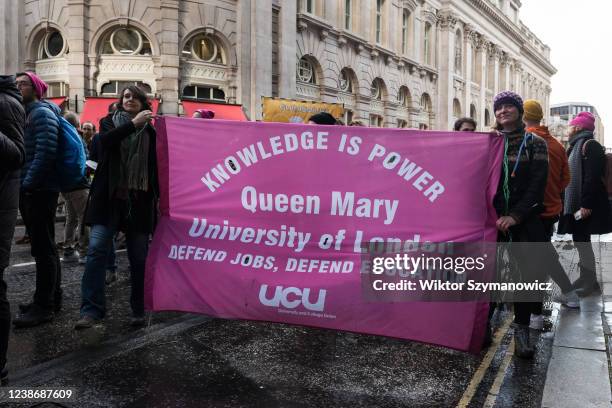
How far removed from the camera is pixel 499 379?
13.0 feet

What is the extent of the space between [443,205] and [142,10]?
18303 mm

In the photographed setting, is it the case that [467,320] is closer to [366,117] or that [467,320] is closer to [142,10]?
[142,10]

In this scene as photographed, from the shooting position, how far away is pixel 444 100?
39094 mm

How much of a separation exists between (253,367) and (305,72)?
23.0 m

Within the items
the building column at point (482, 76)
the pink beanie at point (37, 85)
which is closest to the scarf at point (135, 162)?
the pink beanie at point (37, 85)

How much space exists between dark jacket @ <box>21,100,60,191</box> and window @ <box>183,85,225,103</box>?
51.3ft

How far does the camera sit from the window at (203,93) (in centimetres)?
2047

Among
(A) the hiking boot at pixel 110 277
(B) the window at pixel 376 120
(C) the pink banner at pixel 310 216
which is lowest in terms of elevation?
(A) the hiking boot at pixel 110 277

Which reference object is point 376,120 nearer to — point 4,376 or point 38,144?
point 38,144

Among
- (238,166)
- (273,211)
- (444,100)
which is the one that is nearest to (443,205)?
(273,211)

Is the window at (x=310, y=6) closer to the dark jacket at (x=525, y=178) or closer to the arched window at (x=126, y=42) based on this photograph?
the arched window at (x=126, y=42)

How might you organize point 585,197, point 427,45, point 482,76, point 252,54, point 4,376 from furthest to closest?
point 482,76 < point 427,45 < point 252,54 < point 585,197 < point 4,376

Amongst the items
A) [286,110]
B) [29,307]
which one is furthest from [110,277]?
[286,110]

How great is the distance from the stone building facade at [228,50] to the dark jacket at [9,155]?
16641 mm
